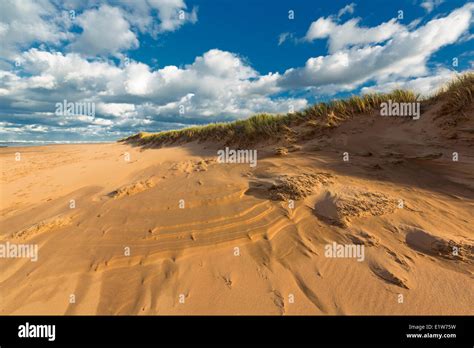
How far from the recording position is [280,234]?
3525mm

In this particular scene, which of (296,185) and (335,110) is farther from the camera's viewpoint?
(335,110)

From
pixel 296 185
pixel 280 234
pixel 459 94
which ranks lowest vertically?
pixel 280 234

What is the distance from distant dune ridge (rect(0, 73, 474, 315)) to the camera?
2.66m

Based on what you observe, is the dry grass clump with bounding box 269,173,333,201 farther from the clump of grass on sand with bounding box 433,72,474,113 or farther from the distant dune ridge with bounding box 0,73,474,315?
the clump of grass on sand with bounding box 433,72,474,113

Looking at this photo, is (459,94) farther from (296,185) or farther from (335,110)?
(296,185)

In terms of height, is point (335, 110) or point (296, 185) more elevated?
point (335, 110)

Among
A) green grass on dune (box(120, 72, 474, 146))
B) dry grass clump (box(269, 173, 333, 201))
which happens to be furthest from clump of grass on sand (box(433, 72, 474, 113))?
dry grass clump (box(269, 173, 333, 201))

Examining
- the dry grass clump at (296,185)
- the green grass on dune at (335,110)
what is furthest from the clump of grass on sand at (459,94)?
the dry grass clump at (296,185)

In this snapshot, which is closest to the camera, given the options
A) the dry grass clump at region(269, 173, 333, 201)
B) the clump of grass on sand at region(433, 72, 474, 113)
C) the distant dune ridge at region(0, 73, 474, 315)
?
the distant dune ridge at region(0, 73, 474, 315)

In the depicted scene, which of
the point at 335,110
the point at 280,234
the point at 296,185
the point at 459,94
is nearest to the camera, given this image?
the point at 280,234

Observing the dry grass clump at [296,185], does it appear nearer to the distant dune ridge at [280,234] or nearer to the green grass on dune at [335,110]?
the distant dune ridge at [280,234]

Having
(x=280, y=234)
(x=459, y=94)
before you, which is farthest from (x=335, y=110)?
(x=280, y=234)

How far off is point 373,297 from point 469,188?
318 centimetres
